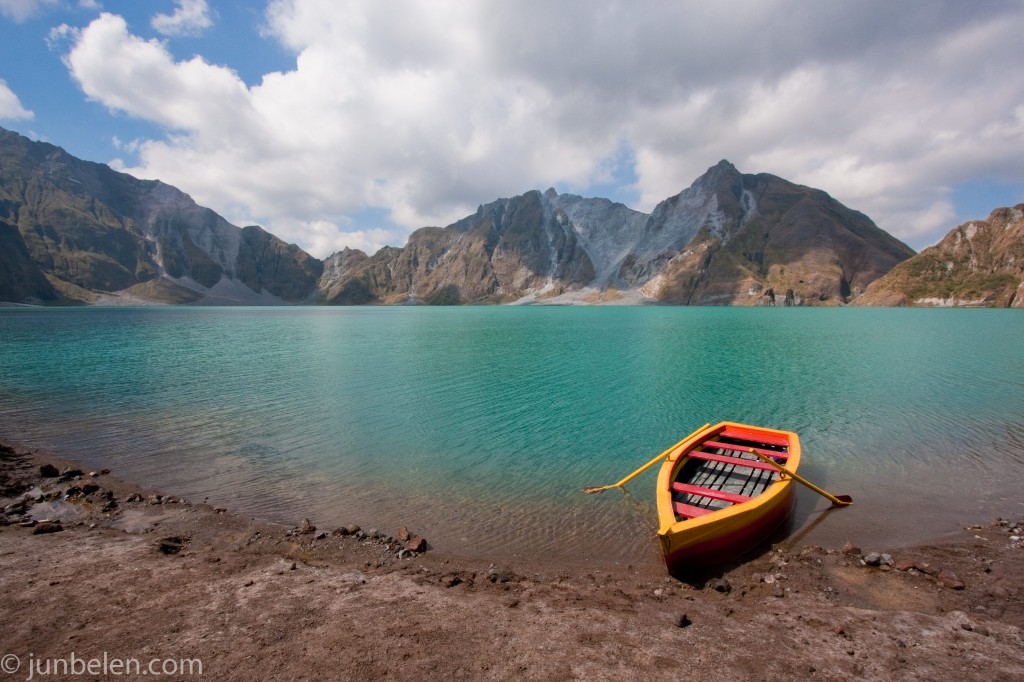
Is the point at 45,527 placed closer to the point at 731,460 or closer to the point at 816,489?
the point at 731,460

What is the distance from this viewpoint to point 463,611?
9.88 meters

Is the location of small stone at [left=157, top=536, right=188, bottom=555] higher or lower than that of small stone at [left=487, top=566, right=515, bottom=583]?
higher

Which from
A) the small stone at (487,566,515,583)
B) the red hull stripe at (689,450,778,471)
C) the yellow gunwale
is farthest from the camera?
the red hull stripe at (689,450,778,471)

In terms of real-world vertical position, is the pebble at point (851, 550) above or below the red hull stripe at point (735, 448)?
below

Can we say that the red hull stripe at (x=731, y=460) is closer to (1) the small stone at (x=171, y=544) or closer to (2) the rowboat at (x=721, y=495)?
(2) the rowboat at (x=721, y=495)

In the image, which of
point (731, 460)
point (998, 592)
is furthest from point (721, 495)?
point (998, 592)

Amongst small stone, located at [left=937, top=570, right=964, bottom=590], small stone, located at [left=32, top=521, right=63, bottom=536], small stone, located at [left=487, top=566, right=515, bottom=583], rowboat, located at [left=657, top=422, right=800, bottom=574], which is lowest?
small stone, located at [left=487, top=566, right=515, bottom=583]

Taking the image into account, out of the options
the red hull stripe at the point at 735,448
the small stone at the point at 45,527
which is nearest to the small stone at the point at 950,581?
the red hull stripe at the point at 735,448

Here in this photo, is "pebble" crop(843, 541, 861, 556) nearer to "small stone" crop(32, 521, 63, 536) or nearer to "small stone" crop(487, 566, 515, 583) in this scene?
"small stone" crop(487, 566, 515, 583)

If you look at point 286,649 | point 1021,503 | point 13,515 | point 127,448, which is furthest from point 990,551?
point 127,448

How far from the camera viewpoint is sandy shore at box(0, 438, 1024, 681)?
8.13 m

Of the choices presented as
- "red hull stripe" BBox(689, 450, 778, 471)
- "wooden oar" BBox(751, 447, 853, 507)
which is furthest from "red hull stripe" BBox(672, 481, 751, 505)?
"red hull stripe" BBox(689, 450, 778, 471)

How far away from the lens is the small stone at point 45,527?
13070 millimetres

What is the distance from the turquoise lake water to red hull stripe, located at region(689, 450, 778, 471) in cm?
158
